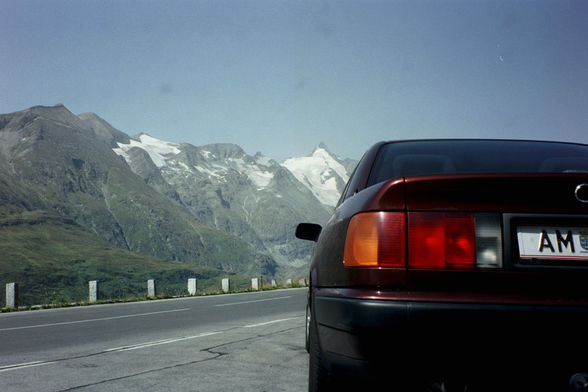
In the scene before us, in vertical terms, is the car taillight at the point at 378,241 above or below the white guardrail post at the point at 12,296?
above

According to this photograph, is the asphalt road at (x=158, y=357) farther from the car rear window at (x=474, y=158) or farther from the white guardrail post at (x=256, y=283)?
the white guardrail post at (x=256, y=283)

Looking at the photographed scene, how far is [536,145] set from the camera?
145 inches

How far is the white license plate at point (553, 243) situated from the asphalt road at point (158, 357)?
2524mm

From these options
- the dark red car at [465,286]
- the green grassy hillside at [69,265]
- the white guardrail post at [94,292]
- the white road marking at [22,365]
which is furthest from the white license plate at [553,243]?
the green grassy hillside at [69,265]

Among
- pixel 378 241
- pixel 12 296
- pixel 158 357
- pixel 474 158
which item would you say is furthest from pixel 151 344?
pixel 12 296

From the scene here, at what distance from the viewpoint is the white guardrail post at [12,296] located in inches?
688

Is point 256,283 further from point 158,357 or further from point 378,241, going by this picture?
point 378,241

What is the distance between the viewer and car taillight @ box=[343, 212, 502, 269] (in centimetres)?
223

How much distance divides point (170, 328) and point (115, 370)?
12.6 feet

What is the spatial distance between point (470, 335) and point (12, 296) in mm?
18357

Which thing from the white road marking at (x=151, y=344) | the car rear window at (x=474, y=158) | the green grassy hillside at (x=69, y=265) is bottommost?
the green grassy hillside at (x=69, y=265)

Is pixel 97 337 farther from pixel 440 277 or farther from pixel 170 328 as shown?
pixel 440 277

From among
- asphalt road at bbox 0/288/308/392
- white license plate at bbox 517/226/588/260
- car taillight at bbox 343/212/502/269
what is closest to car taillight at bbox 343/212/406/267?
car taillight at bbox 343/212/502/269

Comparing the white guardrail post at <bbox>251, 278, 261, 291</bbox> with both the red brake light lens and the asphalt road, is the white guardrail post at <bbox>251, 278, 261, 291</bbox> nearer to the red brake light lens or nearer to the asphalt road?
the asphalt road
